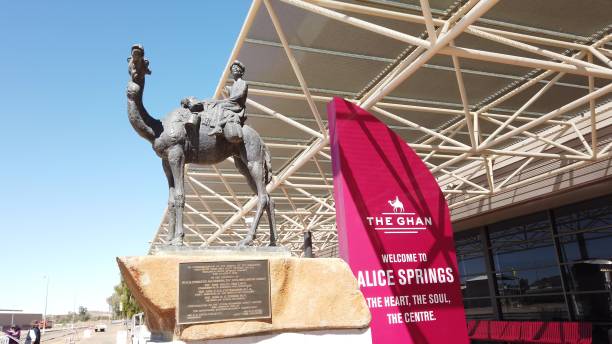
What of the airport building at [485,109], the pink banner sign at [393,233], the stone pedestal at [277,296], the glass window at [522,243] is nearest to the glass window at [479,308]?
the airport building at [485,109]

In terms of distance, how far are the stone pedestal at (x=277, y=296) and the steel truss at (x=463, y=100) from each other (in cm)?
268

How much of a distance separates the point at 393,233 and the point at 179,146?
4192mm

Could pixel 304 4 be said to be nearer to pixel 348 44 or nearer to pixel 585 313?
pixel 348 44

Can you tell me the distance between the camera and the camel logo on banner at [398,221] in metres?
7.96

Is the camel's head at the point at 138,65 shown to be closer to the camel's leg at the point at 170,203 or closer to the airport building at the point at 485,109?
the camel's leg at the point at 170,203

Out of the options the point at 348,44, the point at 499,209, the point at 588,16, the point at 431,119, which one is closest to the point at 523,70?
the point at 588,16

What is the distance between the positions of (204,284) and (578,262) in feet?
46.0

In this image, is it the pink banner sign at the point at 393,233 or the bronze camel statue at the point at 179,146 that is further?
the pink banner sign at the point at 393,233

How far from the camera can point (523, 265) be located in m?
16.7

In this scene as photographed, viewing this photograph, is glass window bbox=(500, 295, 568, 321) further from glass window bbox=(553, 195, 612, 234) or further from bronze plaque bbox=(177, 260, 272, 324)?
bronze plaque bbox=(177, 260, 272, 324)

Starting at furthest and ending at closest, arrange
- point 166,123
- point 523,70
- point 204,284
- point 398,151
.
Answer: point 523,70
point 398,151
point 166,123
point 204,284

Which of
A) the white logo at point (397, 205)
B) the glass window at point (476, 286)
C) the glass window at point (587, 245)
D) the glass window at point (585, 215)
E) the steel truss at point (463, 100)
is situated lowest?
the glass window at point (476, 286)

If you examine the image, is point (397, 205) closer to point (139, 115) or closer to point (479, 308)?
point (139, 115)

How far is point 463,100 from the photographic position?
31.2ft
